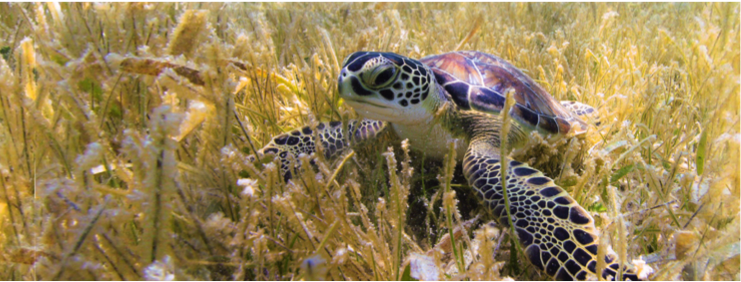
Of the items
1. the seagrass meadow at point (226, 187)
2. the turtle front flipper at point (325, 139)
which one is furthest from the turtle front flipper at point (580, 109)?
the turtle front flipper at point (325, 139)

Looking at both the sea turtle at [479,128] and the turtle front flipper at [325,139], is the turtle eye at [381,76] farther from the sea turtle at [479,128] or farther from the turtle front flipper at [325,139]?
the turtle front flipper at [325,139]

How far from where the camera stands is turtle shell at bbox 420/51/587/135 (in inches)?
64.3

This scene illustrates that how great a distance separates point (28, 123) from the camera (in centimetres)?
92

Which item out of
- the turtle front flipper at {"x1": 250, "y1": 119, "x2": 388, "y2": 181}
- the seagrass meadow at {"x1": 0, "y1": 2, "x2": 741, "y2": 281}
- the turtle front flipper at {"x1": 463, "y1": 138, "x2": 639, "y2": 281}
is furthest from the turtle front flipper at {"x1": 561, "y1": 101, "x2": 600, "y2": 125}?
the turtle front flipper at {"x1": 250, "y1": 119, "x2": 388, "y2": 181}

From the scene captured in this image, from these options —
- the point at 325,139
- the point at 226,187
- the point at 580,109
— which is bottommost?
the point at 580,109

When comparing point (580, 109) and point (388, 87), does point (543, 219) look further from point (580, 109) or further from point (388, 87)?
point (580, 109)

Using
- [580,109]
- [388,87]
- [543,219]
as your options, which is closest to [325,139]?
[388,87]

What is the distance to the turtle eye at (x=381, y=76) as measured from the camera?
1.35 meters

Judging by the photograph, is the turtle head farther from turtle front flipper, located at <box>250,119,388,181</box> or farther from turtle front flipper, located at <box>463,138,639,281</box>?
turtle front flipper, located at <box>463,138,639,281</box>

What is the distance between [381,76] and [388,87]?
0.05 m

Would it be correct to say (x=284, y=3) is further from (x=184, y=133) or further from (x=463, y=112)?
(x=184, y=133)

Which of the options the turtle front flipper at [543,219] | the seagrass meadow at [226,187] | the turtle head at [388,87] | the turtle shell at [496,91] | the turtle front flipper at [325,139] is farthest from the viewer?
the turtle shell at [496,91]

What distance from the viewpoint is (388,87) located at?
1.41 m

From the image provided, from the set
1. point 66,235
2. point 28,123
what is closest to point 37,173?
point 28,123
